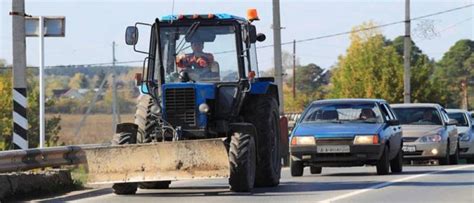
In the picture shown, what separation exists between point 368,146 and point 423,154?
5.80m

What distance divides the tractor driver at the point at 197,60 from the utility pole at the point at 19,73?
3.12 meters

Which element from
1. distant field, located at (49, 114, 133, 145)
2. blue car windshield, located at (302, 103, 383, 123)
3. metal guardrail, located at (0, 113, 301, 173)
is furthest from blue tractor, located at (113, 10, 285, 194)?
distant field, located at (49, 114, 133, 145)

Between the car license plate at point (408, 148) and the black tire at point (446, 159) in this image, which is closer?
the car license plate at point (408, 148)

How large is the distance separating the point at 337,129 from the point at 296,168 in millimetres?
1214

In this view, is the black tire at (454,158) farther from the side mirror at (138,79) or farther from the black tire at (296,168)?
the side mirror at (138,79)

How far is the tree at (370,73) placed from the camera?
68.0 m

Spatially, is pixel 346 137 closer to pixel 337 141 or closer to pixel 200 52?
pixel 337 141

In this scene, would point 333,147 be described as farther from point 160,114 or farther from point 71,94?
point 71,94

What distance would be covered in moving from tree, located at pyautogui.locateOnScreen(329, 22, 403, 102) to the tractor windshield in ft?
170

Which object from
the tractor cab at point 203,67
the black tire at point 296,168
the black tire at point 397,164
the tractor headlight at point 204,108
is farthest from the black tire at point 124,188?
the black tire at point 397,164

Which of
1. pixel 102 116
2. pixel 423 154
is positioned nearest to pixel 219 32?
pixel 423 154

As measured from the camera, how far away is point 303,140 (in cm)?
1872

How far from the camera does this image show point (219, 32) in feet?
52.6

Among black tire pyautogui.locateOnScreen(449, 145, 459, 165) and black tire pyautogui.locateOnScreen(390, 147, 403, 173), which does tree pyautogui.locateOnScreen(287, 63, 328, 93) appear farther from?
black tire pyautogui.locateOnScreen(390, 147, 403, 173)
